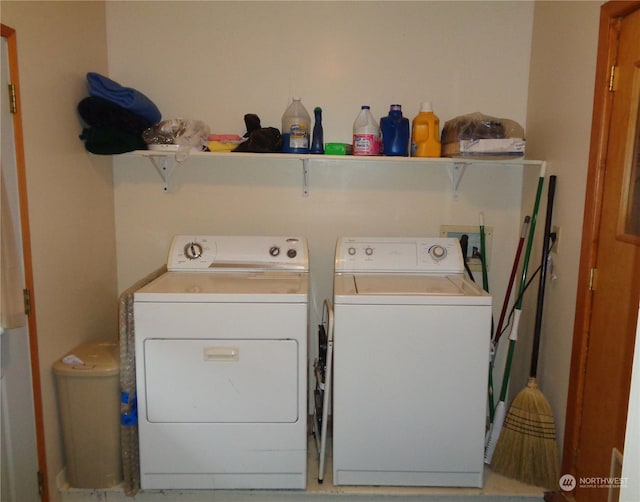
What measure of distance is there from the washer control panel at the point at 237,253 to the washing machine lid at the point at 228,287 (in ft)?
0.13

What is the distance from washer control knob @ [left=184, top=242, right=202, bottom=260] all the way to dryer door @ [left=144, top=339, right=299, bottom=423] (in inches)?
22.1

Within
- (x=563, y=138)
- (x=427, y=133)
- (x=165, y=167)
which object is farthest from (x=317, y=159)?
(x=563, y=138)

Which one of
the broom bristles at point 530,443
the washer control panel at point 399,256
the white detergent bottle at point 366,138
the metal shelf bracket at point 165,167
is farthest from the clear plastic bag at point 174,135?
the broom bristles at point 530,443

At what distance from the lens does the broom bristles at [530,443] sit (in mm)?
2068

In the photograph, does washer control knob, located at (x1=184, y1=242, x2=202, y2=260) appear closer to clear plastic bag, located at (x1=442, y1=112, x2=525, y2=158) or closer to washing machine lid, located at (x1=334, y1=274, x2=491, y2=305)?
washing machine lid, located at (x1=334, y1=274, x2=491, y2=305)

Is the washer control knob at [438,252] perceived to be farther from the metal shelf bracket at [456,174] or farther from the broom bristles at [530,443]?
the broom bristles at [530,443]

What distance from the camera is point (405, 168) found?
262 centimetres

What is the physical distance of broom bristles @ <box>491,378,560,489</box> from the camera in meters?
2.07

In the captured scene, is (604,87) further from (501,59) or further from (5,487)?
(5,487)

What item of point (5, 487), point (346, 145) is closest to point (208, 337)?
point (5, 487)

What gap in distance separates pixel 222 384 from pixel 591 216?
158cm

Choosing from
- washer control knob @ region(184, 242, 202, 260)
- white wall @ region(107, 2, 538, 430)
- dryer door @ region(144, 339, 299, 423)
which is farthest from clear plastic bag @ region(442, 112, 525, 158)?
washer control knob @ region(184, 242, 202, 260)

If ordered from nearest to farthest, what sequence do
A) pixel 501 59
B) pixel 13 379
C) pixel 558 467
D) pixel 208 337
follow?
pixel 13 379
pixel 208 337
pixel 558 467
pixel 501 59

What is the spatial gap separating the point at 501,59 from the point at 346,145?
0.96 m
